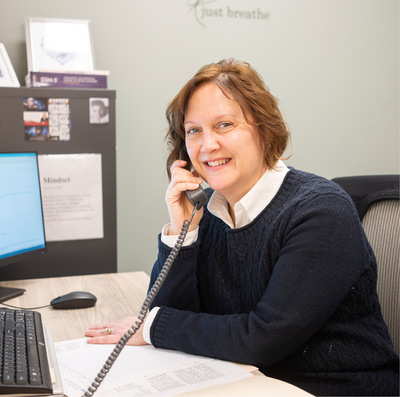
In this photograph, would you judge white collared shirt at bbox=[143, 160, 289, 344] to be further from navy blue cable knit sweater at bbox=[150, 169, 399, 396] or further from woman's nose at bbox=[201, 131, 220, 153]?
woman's nose at bbox=[201, 131, 220, 153]

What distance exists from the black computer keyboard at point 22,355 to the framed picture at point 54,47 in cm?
118

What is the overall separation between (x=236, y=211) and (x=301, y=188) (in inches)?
6.5

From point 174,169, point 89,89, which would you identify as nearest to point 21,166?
point 89,89

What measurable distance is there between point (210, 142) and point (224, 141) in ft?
0.11

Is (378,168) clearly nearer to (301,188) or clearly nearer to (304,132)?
(304,132)

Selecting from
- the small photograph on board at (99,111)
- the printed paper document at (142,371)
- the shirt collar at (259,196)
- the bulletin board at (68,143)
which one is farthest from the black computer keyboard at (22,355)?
the small photograph on board at (99,111)

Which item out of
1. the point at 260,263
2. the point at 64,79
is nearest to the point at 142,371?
the point at 260,263

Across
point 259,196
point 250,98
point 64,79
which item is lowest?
point 259,196

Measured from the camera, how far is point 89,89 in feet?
6.05

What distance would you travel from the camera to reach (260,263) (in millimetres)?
1160

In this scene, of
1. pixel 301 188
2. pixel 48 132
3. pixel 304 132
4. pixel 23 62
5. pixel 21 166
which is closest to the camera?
pixel 301 188

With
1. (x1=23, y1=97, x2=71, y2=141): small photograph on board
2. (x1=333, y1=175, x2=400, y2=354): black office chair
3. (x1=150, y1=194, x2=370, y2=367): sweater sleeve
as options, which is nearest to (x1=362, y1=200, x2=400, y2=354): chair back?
(x1=333, y1=175, x2=400, y2=354): black office chair

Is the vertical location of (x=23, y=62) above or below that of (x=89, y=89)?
above

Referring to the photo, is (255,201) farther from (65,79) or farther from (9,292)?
(65,79)
